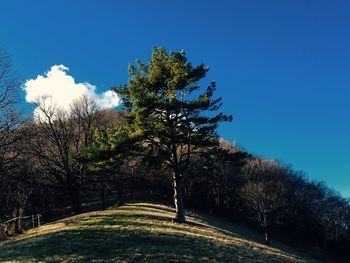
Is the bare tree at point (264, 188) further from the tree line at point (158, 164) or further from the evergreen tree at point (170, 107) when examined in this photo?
the evergreen tree at point (170, 107)

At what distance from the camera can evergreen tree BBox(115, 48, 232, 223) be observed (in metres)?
33.7

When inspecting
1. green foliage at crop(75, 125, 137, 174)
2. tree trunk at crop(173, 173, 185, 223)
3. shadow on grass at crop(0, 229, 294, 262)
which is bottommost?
shadow on grass at crop(0, 229, 294, 262)

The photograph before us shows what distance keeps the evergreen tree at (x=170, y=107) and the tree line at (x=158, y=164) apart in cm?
9

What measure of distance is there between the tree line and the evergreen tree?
0.09m

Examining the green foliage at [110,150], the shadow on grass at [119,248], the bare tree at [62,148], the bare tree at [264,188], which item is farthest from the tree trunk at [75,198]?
the shadow on grass at [119,248]

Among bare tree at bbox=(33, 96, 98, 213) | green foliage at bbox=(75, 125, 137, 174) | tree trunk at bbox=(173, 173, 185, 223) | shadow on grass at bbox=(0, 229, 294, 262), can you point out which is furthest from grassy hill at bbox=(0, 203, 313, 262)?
bare tree at bbox=(33, 96, 98, 213)

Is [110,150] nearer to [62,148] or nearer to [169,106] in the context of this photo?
[169,106]

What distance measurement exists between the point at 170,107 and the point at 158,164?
5.49 meters

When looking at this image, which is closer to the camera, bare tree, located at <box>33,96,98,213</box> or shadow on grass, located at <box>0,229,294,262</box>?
shadow on grass, located at <box>0,229,294,262</box>

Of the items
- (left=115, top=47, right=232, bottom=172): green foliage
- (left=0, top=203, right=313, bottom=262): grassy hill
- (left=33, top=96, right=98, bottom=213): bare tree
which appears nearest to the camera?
(left=0, top=203, right=313, bottom=262): grassy hill

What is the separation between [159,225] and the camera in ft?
98.3

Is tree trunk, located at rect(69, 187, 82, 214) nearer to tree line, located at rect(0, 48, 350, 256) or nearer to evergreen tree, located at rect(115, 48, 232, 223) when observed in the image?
tree line, located at rect(0, 48, 350, 256)

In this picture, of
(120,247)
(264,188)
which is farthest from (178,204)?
(264,188)

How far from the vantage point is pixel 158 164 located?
35500mm
